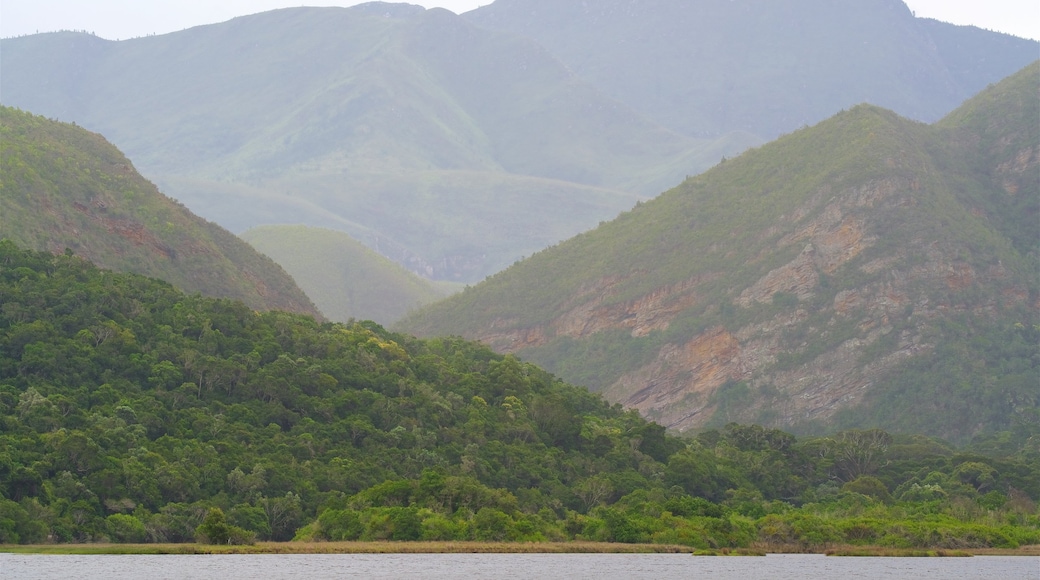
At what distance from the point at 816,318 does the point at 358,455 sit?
86.4 meters

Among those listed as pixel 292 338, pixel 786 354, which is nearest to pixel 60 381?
pixel 292 338

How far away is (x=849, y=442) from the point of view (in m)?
134

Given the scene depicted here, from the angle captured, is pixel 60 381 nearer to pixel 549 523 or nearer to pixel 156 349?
pixel 156 349

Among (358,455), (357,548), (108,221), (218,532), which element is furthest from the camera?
(108,221)

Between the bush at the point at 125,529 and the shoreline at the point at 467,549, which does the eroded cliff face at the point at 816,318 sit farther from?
the bush at the point at 125,529

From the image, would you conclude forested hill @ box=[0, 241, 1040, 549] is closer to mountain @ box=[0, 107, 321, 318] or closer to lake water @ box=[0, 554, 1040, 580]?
lake water @ box=[0, 554, 1040, 580]

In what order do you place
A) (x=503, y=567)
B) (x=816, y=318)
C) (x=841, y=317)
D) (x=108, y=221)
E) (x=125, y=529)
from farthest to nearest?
(x=816, y=318)
(x=841, y=317)
(x=108, y=221)
(x=125, y=529)
(x=503, y=567)

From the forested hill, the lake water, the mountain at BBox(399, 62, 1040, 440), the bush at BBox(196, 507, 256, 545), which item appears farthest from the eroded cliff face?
the bush at BBox(196, 507, 256, 545)

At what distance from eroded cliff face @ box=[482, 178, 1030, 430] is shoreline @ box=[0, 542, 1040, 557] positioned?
76.6m

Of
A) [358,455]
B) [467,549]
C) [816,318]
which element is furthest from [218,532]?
[816,318]

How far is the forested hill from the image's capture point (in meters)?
88.8

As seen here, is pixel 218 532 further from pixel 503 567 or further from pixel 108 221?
pixel 108 221

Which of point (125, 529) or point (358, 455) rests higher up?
point (358, 455)

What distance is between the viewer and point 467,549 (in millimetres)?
84938
